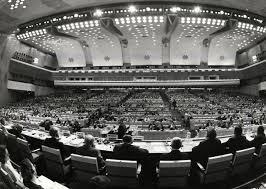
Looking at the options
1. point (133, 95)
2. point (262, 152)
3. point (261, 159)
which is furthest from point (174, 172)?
point (133, 95)

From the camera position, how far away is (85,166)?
3.89 m

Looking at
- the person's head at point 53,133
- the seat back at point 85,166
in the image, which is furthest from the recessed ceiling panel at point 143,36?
the seat back at point 85,166

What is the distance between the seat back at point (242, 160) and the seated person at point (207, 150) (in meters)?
0.30

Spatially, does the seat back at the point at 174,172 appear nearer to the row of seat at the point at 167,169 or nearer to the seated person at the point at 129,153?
the row of seat at the point at 167,169

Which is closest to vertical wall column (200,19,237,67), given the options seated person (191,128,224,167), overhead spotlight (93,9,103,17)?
overhead spotlight (93,9,103,17)

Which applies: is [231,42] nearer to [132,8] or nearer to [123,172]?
[132,8]

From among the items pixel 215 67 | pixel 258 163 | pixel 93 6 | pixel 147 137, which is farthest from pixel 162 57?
pixel 258 163

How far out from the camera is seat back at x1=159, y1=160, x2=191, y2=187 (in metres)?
3.58

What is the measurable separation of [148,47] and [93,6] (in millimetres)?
11123

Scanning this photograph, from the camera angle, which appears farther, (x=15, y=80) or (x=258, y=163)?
(x=15, y=80)

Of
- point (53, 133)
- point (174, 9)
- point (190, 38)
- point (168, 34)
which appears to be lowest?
point (53, 133)

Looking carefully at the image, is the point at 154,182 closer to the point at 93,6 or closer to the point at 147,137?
the point at 147,137

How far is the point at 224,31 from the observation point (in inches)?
1019

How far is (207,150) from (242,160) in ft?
2.51
